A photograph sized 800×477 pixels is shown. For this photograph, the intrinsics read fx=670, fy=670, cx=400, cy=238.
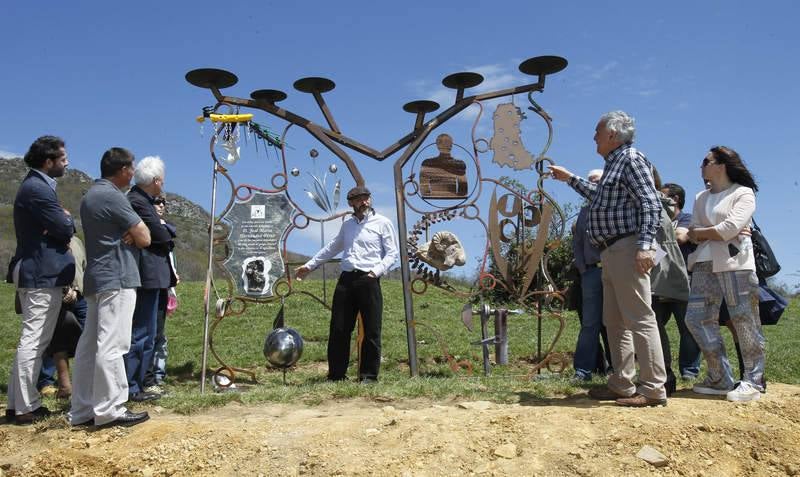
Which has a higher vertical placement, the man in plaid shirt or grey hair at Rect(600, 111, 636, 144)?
grey hair at Rect(600, 111, 636, 144)

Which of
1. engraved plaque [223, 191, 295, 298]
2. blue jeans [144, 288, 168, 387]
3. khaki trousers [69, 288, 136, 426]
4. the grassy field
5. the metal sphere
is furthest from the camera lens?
engraved plaque [223, 191, 295, 298]

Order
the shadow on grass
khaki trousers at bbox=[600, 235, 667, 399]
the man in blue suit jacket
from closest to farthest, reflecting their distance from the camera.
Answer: khaki trousers at bbox=[600, 235, 667, 399] → the man in blue suit jacket → the shadow on grass

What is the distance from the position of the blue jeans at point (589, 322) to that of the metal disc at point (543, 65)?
2.14m

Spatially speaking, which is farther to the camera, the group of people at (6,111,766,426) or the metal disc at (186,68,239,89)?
the metal disc at (186,68,239,89)

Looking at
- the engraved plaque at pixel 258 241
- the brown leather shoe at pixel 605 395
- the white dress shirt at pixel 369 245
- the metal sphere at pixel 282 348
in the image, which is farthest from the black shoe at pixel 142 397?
the brown leather shoe at pixel 605 395

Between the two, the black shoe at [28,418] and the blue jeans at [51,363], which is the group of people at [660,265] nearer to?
the black shoe at [28,418]

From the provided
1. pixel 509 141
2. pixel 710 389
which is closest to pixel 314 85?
pixel 509 141

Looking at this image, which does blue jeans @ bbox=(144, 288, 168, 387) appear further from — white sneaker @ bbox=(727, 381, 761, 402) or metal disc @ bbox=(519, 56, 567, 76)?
white sneaker @ bbox=(727, 381, 761, 402)

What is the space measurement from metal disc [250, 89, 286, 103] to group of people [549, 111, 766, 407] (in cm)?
297

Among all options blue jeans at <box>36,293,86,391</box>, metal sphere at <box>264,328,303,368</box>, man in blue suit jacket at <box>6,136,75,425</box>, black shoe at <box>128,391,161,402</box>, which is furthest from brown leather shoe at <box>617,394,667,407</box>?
blue jeans at <box>36,293,86,391</box>

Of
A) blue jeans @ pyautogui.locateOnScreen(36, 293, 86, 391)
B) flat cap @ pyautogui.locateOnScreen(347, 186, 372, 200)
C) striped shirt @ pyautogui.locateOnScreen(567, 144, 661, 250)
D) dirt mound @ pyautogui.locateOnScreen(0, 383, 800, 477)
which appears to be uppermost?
flat cap @ pyautogui.locateOnScreen(347, 186, 372, 200)

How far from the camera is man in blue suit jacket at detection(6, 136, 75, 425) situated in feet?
14.6

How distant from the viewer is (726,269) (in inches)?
182

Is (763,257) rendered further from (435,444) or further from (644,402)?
(435,444)
